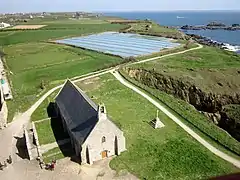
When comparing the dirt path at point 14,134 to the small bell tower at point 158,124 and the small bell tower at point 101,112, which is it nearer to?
the small bell tower at point 101,112

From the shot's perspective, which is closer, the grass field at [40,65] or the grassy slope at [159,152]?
the grassy slope at [159,152]

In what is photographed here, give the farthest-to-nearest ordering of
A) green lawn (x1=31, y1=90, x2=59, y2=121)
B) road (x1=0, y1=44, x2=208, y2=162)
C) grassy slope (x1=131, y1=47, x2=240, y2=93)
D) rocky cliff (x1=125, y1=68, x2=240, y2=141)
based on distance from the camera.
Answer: grassy slope (x1=131, y1=47, x2=240, y2=93) → rocky cliff (x1=125, y1=68, x2=240, y2=141) → green lawn (x1=31, y1=90, x2=59, y2=121) → road (x1=0, y1=44, x2=208, y2=162)

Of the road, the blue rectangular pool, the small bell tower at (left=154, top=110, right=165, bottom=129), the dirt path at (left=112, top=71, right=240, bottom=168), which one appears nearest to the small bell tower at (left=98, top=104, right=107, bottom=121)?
the small bell tower at (left=154, top=110, right=165, bottom=129)

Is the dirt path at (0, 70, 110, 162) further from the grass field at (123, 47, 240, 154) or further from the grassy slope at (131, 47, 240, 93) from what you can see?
the grassy slope at (131, 47, 240, 93)

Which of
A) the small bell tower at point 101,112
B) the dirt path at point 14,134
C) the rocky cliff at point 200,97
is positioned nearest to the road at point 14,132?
the dirt path at point 14,134

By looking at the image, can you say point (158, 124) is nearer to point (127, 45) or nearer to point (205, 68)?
point (205, 68)

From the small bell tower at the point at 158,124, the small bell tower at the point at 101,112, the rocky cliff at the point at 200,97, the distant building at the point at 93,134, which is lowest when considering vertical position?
the rocky cliff at the point at 200,97

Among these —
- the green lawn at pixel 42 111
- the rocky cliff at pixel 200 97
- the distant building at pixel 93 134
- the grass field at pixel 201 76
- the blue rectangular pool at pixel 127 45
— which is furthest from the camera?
the blue rectangular pool at pixel 127 45
